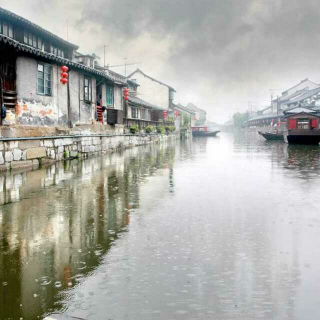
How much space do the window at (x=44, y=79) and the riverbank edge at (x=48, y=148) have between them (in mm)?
3007

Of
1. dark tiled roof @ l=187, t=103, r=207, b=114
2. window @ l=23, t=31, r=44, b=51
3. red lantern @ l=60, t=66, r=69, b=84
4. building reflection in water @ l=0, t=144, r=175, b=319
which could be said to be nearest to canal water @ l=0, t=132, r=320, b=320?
building reflection in water @ l=0, t=144, r=175, b=319

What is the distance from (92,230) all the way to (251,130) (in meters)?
96.0

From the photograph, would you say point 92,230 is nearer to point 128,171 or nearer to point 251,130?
point 128,171

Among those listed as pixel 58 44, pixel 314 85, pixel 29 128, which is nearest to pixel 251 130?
pixel 314 85

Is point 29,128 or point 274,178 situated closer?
point 274,178

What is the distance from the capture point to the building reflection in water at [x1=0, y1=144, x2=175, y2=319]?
3.32m

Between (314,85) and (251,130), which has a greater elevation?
(314,85)

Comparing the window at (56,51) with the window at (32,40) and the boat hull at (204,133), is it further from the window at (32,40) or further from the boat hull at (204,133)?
the boat hull at (204,133)

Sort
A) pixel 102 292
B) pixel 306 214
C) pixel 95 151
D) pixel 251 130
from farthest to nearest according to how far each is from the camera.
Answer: pixel 251 130 < pixel 95 151 < pixel 306 214 < pixel 102 292

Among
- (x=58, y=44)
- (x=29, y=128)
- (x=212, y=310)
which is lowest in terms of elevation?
(x=212, y=310)

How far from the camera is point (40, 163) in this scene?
595 inches

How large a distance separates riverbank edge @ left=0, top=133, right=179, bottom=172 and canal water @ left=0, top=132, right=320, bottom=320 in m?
4.96

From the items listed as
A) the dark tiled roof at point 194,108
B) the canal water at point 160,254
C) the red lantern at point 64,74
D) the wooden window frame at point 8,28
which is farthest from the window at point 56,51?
the dark tiled roof at point 194,108

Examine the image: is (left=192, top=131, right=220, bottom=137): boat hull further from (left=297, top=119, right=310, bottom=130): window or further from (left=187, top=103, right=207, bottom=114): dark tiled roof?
(left=187, top=103, right=207, bottom=114): dark tiled roof
